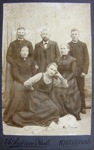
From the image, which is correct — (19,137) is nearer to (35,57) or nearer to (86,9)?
(35,57)

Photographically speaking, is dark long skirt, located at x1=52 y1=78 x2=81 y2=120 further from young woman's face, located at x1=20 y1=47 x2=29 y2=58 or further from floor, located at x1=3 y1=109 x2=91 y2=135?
young woman's face, located at x1=20 y1=47 x2=29 y2=58

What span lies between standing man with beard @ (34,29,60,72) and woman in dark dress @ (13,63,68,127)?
20 millimetres

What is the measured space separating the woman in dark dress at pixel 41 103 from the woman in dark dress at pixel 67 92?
0.02 metres

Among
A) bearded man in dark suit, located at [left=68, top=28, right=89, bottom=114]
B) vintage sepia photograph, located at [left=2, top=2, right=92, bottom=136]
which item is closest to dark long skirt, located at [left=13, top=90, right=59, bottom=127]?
vintage sepia photograph, located at [left=2, top=2, right=92, bottom=136]

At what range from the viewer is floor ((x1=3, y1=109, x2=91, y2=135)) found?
2.77 ft

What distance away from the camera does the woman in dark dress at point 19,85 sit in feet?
2.79

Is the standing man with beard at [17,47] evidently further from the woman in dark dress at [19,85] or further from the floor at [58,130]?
the floor at [58,130]

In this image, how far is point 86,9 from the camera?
2.85 feet

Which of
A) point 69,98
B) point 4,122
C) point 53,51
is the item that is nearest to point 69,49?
point 53,51

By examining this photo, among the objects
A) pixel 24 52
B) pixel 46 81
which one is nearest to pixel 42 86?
pixel 46 81

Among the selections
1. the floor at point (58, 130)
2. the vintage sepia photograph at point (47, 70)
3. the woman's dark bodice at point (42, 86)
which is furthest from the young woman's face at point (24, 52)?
the floor at point (58, 130)

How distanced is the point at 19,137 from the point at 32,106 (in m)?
0.11

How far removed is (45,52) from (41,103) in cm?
18

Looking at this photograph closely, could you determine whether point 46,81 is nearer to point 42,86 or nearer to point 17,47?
point 42,86
